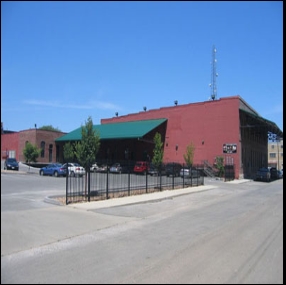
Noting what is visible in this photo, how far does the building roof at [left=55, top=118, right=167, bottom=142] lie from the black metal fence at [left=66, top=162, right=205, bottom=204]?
1945 cm

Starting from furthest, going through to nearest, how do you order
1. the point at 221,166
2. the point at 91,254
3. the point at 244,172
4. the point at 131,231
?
the point at 244,172 → the point at 221,166 → the point at 131,231 → the point at 91,254

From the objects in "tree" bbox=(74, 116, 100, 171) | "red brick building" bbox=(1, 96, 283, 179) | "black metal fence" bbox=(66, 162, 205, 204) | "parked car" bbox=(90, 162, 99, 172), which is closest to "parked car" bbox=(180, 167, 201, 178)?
"black metal fence" bbox=(66, 162, 205, 204)

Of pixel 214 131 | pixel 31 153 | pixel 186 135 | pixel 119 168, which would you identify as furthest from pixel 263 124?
pixel 119 168

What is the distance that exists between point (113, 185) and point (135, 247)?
1113 cm

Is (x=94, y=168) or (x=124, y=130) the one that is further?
(x=124, y=130)

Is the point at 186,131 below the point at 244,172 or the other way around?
the other way around

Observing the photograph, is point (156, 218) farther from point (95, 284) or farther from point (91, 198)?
point (95, 284)

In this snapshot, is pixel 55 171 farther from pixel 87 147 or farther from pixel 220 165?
pixel 87 147

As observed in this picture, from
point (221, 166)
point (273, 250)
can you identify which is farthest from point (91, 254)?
point (221, 166)

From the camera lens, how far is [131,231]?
10.2m

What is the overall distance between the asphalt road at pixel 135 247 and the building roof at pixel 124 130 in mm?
33968

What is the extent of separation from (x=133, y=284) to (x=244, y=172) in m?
43.4

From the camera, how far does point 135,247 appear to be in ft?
26.3

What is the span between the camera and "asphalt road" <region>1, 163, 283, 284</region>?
5.60 m
